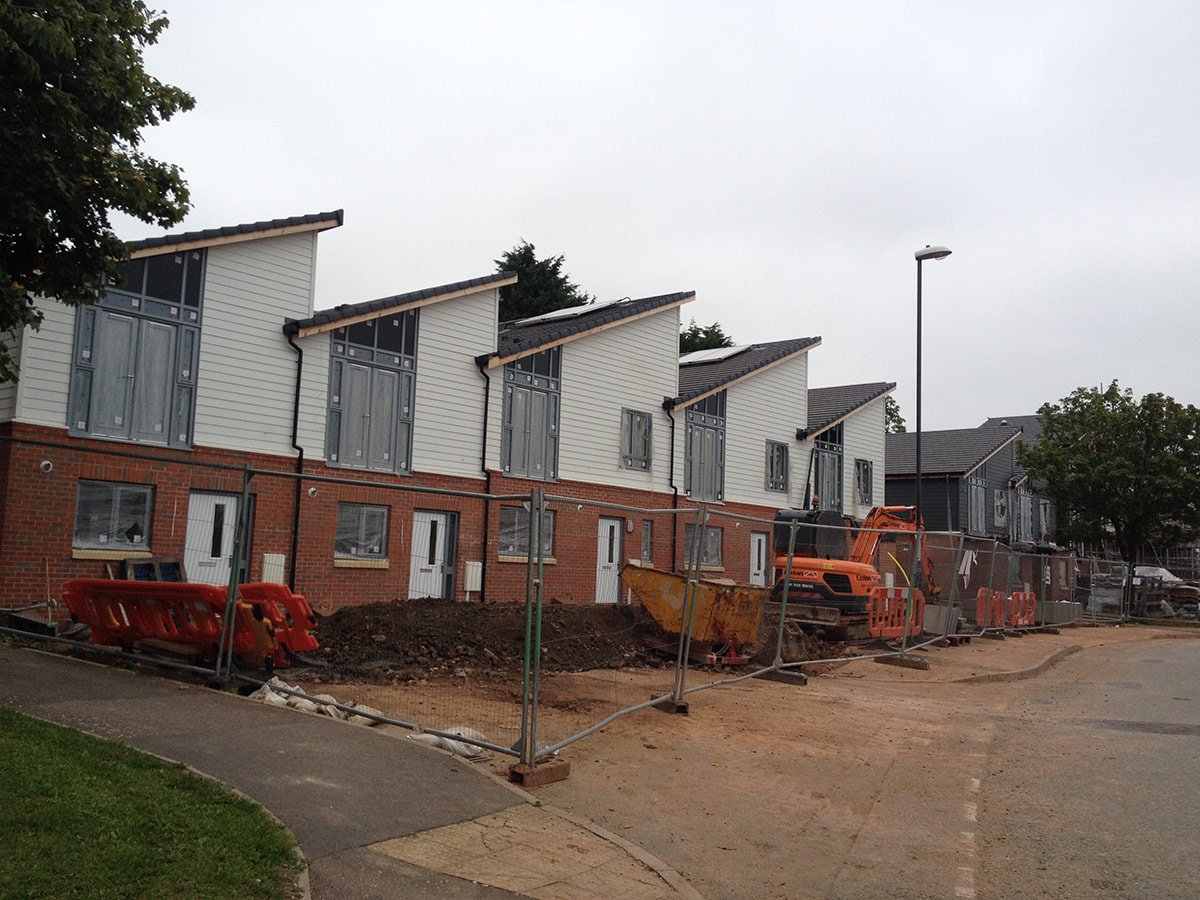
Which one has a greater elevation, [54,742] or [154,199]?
[154,199]

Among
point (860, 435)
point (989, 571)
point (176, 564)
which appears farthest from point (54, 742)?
point (860, 435)

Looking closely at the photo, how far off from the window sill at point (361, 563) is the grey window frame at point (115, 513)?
3040mm

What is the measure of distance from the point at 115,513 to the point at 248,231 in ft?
18.7

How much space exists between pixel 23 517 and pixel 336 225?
8.02 m

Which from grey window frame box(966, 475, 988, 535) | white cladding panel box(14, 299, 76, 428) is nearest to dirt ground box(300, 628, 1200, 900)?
white cladding panel box(14, 299, 76, 428)

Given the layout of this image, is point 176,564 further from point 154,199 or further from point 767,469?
point 767,469

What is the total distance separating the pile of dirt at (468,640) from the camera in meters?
12.5

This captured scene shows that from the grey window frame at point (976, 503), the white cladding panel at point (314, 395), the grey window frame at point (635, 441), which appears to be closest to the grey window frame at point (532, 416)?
the grey window frame at point (635, 441)

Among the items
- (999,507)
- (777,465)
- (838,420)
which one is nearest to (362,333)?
(777,465)

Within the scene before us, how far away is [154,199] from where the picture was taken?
9.89 meters

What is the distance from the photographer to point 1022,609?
2564cm

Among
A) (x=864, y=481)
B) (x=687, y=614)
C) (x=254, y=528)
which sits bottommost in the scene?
(x=687, y=614)

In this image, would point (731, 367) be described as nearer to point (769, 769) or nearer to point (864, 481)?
point (864, 481)

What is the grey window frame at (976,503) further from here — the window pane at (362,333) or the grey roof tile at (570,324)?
the window pane at (362,333)
